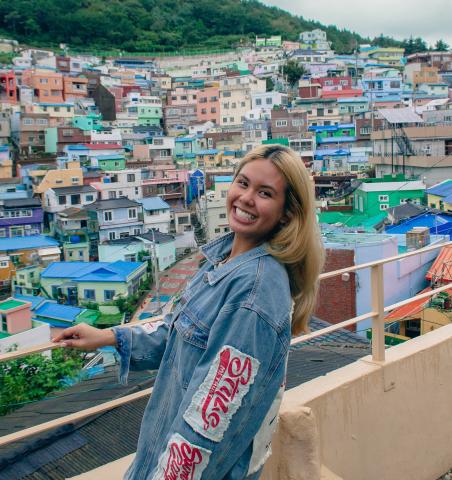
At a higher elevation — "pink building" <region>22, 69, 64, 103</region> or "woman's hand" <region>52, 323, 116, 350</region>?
"pink building" <region>22, 69, 64, 103</region>

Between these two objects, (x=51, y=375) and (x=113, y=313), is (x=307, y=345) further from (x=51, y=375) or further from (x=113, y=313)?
(x=113, y=313)

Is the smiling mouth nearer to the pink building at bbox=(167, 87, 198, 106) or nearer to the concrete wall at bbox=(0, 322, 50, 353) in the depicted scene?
the concrete wall at bbox=(0, 322, 50, 353)

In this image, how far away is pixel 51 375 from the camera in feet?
8.77

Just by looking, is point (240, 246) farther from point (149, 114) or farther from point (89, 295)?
point (149, 114)

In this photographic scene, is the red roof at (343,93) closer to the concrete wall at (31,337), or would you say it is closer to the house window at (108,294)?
the house window at (108,294)

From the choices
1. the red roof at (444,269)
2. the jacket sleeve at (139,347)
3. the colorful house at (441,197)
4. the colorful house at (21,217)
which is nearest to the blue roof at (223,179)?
the colorful house at (21,217)

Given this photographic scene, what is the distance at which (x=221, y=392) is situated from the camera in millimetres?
906

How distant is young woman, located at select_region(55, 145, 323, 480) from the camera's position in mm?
906

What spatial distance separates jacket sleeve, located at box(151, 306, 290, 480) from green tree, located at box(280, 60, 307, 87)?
1972 inches

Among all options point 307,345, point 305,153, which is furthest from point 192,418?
point 305,153

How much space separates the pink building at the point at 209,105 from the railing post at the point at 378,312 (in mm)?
40894

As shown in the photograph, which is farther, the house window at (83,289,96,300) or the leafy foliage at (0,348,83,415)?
the house window at (83,289,96,300)

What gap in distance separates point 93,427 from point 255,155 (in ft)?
4.41

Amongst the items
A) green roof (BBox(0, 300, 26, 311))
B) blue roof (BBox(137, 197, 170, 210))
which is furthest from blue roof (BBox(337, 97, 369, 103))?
green roof (BBox(0, 300, 26, 311))
